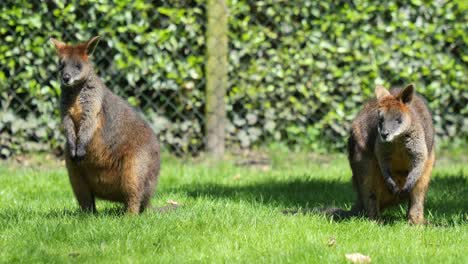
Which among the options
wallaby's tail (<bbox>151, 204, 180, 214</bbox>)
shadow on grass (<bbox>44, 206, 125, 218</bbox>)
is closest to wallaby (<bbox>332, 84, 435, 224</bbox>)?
wallaby's tail (<bbox>151, 204, 180, 214</bbox>)

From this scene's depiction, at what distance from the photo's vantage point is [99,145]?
626cm

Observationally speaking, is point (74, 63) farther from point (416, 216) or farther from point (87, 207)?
point (416, 216)

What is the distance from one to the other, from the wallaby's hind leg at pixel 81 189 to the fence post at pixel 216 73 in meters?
3.28

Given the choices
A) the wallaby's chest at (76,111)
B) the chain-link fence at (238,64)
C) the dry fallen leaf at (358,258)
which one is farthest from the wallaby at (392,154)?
the chain-link fence at (238,64)

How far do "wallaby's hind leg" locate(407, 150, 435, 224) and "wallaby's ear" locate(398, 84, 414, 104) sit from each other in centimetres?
50

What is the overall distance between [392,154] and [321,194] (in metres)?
1.53

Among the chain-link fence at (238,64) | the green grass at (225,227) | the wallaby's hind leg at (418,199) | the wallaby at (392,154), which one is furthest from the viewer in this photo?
the chain-link fence at (238,64)

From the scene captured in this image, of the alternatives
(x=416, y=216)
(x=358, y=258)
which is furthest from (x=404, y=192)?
(x=358, y=258)

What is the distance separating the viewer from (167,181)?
828 centimetres

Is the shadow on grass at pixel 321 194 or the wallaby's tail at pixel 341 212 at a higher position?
the wallaby's tail at pixel 341 212

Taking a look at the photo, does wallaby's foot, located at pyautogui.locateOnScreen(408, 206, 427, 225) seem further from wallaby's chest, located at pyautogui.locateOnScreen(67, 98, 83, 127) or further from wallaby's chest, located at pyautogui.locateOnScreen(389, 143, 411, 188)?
wallaby's chest, located at pyautogui.locateOnScreen(67, 98, 83, 127)

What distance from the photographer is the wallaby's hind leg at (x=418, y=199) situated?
6.16 meters

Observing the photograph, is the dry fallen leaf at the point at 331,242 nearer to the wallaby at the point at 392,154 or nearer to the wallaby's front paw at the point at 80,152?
the wallaby at the point at 392,154

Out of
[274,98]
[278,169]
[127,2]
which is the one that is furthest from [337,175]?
[127,2]
